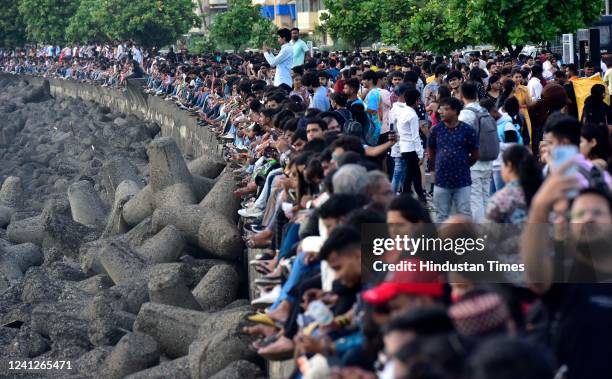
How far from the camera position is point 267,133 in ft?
50.8

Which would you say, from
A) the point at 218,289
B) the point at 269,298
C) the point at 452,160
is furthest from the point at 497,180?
the point at 218,289

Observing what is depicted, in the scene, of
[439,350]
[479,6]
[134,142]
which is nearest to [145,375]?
[439,350]

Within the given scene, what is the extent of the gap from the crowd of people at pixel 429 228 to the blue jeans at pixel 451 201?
12 mm

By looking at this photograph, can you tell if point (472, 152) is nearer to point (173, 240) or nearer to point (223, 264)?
point (223, 264)

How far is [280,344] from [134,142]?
28049 mm

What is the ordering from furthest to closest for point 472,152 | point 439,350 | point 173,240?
point 173,240 → point 472,152 → point 439,350

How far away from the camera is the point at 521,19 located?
22422mm

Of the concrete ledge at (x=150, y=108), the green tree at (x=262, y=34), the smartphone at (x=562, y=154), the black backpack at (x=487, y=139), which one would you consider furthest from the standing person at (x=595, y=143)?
the green tree at (x=262, y=34)

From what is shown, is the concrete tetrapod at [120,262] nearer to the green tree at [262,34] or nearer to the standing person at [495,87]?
the standing person at [495,87]

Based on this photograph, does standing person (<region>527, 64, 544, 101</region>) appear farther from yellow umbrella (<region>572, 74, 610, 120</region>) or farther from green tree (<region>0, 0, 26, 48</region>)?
green tree (<region>0, 0, 26, 48</region>)

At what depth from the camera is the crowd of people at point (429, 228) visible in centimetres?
531

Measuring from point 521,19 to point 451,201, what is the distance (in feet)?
37.3

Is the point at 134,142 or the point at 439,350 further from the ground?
the point at 439,350

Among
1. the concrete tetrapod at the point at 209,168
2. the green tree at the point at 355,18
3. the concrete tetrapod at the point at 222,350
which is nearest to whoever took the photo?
the concrete tetrapod at the point at 222,350
